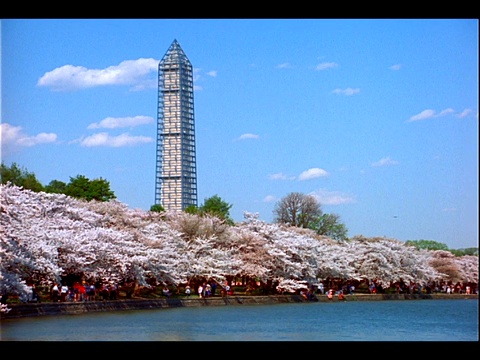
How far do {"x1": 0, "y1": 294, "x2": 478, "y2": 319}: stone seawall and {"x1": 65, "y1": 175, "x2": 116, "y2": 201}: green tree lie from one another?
1754cm

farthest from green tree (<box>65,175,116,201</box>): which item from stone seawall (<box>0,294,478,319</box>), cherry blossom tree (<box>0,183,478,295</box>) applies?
stone seawall (<box>0,294,478,319</box>)

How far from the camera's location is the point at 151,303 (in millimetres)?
27203

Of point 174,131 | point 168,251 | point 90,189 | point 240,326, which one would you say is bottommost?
point 240,326

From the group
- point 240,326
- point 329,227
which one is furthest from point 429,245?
point 240,326

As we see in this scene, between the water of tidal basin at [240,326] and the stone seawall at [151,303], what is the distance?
0.49m

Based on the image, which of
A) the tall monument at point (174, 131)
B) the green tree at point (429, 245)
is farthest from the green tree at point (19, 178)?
the tall monument at point (174, 131)

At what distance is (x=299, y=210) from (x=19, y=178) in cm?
2188

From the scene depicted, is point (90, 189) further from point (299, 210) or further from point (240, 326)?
point (240, 326)

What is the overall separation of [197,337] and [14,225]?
6369 millimetres

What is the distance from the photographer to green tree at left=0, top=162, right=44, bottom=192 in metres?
37.0

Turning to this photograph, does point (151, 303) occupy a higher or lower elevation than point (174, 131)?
lower

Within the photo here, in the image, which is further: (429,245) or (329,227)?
(429,245)

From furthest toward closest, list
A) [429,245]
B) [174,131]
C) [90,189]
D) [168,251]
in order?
[174,131], [429,245], [90,189], [168,251]
